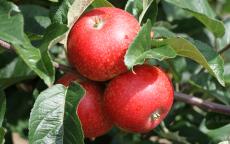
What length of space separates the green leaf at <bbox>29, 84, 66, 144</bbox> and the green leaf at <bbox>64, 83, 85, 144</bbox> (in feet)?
0.04

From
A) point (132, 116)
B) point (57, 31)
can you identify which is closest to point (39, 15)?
point (57, 31)

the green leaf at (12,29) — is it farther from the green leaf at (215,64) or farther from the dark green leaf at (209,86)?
the dark green leaf at (209,86)

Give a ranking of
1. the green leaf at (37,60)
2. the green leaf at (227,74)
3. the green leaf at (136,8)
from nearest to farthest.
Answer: the green leaf at (37,60) → the green leaf at (136,8) → the green leaf at (227,74)

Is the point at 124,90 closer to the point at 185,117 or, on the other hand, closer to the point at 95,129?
the point at 95,129

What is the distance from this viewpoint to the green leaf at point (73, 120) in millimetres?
1073

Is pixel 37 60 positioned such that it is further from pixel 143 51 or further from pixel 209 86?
pixel 209 86

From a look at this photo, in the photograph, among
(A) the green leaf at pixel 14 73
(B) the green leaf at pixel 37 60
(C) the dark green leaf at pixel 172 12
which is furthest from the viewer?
(C) the dark green leaf at pixel 172 12

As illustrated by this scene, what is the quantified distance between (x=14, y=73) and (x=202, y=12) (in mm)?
565

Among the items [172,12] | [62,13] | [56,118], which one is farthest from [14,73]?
[172,12]

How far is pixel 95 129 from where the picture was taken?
1.19 m

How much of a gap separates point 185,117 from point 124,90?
3.09 ft

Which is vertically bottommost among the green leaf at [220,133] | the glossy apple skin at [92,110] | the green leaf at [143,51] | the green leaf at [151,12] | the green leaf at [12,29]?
the green leaf at [220,133]

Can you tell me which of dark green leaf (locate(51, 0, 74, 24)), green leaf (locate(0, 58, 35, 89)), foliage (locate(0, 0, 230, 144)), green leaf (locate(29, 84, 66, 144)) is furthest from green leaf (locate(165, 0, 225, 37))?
green leaf (locate(0, 58, 35, 89))

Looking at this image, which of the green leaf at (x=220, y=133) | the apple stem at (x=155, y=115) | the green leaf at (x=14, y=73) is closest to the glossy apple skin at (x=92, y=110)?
the apple stem at (x=155, y=115)
